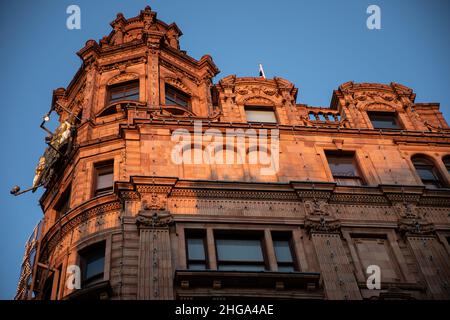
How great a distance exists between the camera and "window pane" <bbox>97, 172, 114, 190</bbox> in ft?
86.8

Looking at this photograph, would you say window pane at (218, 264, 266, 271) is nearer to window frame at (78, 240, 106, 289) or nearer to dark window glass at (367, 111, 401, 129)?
window frame at (78, 240, 106, 289)

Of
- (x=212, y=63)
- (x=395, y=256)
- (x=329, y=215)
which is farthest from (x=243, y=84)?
(x=395, y=256)

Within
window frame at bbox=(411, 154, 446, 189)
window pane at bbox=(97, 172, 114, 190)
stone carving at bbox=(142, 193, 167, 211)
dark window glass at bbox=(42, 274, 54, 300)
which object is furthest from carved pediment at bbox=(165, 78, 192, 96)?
dark window glass at bbox=(42, 274, 54, 300)

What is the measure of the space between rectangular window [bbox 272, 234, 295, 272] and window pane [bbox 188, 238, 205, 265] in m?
2.86

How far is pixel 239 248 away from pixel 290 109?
10.2 metres

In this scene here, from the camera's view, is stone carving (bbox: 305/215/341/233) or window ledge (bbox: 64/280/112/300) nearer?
window ledge (bbox: 64/280/112/300)

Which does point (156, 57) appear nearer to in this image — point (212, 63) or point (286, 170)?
point (212, 63)

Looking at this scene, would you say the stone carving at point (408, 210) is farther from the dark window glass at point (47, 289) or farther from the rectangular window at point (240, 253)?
the dark window glass at point (47, 289)

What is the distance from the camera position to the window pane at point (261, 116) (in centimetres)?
3097

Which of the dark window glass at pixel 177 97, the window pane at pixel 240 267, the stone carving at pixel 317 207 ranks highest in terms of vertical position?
the dark window glass at pixel 177 97

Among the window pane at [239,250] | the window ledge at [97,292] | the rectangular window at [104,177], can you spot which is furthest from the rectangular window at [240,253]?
the rectangular window at [104,177]

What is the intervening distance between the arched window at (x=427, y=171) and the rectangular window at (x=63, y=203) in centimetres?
1621

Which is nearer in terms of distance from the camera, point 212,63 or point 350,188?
point 350,188

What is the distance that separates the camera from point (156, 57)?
3494cm
